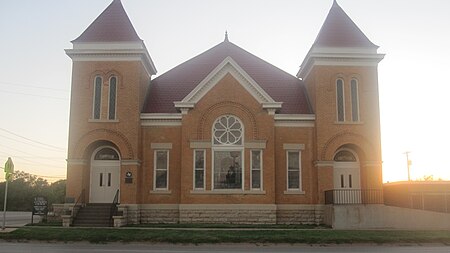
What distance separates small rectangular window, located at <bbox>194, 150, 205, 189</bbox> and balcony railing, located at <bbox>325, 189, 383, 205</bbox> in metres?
7.06

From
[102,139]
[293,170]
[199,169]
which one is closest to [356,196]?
[293,170]

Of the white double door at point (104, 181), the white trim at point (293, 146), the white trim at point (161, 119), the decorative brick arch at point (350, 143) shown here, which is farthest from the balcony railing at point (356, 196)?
the white double door at point (104, 181)

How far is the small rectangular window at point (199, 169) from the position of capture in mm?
28469

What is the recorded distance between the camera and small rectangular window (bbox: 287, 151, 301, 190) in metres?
29.6

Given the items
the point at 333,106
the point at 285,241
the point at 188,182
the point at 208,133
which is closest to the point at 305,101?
the point at 333,106

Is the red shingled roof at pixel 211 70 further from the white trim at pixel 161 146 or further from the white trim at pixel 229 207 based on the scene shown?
the white trim at pixel 229 207

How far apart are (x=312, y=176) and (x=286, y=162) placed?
170cm

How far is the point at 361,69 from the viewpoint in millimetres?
30000

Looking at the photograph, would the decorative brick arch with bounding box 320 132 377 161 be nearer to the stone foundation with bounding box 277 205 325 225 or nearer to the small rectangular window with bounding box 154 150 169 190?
the stone foundation with bounding box 277 205 325 225

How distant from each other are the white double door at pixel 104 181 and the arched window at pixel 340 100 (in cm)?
1332

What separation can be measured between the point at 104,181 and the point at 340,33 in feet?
54.8

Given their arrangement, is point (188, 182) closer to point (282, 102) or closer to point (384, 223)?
point (282, 102)

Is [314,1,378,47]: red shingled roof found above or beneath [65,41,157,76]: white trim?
above

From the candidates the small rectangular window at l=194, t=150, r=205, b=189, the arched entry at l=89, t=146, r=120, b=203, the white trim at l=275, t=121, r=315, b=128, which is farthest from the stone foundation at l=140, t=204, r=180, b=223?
the white trim at l=275, t=121, r=315, b=128
